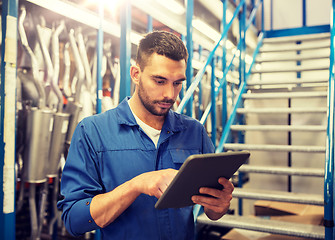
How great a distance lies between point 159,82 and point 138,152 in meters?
0.30

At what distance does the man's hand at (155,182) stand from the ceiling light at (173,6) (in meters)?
2.43

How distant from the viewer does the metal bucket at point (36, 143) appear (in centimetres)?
246

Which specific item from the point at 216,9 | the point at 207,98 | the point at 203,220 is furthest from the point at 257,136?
the point at 216,9

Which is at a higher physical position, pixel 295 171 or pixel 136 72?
pixel 136 72

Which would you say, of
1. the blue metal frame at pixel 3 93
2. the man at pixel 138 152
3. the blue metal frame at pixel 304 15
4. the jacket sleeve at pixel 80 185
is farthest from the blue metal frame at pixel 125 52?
the blue metal frame at pixel 304 15

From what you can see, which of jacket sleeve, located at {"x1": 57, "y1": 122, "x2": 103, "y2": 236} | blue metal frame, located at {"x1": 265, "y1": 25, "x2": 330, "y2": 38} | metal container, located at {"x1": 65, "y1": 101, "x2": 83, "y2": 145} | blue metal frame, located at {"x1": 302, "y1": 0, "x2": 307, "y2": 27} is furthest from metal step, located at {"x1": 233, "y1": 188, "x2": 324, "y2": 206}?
blue metal frame, located at {"x1": 302, "y1": 0, "x2": 307, "y2": 27}

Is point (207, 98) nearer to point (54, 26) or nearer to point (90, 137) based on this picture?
point (54, 26)

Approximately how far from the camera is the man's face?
4.33 feet

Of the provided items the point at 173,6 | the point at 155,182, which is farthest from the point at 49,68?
the point at 155,182

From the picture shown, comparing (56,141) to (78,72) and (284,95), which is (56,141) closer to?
(78,72)

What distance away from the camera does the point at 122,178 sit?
50.1 inches

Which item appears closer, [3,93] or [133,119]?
[133,119]

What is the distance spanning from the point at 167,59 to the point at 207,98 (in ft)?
12.9

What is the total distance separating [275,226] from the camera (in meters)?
2.37
